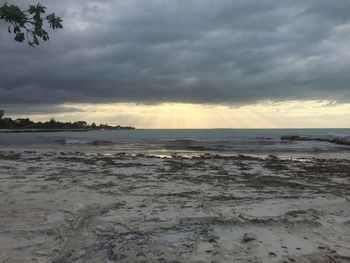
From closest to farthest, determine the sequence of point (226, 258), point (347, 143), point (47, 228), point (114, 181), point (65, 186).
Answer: point (226, 258), point (47, 228), point (65, 186), point (114, 181), point (347, 143)

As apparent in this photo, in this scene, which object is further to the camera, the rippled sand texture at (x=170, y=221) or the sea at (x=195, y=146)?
the sea at (x=195, y=146)

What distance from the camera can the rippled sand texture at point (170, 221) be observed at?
5.02 metres

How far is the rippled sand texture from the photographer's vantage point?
5023 millimetres

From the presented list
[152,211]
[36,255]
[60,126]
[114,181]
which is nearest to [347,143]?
[114,181]

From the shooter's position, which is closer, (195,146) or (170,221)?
(170,221)

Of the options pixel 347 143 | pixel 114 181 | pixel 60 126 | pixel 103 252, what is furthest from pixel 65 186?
pixel 60 126

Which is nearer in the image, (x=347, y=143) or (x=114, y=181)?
(x=114, y=181)

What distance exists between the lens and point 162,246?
17.3 ft

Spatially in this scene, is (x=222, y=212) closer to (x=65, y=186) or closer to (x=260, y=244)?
(x=260, y=244)

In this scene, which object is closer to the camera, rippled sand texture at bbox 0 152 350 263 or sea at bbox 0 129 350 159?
rippled sand texture at bbox 0 152 350 263

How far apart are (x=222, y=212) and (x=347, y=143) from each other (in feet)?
133

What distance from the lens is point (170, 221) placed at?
652cm

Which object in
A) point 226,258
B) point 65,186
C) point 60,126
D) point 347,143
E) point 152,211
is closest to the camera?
point 226,258

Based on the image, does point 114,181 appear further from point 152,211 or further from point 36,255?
point 36,255
